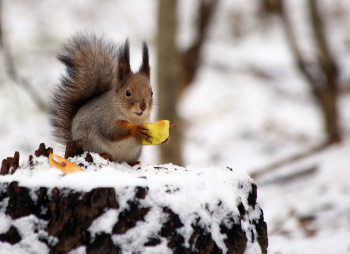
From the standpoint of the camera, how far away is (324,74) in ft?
11.8

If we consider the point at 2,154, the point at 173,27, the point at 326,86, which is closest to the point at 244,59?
the point at 326,86

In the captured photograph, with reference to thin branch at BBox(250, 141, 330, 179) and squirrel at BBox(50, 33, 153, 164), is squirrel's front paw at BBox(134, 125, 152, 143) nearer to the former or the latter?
squirrel at BBox(50, 33, 153, 164)

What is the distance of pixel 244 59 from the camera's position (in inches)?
229

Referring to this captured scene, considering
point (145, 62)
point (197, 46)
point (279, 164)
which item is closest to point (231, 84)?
point (197, 46)

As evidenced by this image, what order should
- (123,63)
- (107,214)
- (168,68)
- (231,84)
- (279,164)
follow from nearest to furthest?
1. (107,214)
2. (123,63)
3. (168,68)
4. (279,164)
5. (231,84)

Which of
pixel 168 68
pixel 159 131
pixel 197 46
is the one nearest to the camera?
pixel 159 131

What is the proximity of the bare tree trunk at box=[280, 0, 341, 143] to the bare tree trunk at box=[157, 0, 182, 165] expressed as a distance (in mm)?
1033

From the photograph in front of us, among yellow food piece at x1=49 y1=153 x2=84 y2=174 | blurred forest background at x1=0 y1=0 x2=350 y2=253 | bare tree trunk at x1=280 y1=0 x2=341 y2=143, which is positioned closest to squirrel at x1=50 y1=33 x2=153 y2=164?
blurred forest background at x1=0 y1=0 x2=350 y2=253

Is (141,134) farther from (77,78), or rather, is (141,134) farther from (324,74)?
(324,74)

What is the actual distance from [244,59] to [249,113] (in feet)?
4.29

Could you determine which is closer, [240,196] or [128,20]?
[240,196]

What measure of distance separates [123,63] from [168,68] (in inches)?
60.2

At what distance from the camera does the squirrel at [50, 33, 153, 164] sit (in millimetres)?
1443

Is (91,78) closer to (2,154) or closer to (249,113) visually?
(2,154)
